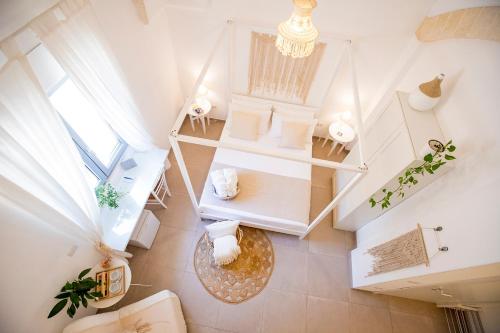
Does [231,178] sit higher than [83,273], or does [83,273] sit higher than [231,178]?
[231,178]

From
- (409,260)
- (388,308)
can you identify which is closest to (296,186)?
(409,260)

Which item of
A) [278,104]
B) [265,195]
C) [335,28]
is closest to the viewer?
[335,28]

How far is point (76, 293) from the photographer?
2.11 meters

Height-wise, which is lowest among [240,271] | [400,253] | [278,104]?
[240,271]

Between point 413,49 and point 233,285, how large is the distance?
11.8ft

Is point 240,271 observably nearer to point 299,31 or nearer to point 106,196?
point 106,196

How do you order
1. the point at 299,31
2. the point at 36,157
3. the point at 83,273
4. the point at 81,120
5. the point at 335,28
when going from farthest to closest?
the point at 335,28 < the point at 81,120 < the point at 83,273 < the point at 299,31 < the point at 36,157

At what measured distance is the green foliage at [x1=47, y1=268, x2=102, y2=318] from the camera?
203 centimetres

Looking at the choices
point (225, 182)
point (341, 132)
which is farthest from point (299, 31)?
point (341, 132)

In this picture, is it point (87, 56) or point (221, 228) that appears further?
point (221, 228)

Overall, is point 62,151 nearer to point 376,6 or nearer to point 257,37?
point 257,37

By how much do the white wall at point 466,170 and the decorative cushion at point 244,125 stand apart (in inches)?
84.6

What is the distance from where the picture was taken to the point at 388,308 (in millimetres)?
3041

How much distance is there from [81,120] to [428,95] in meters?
3.43
